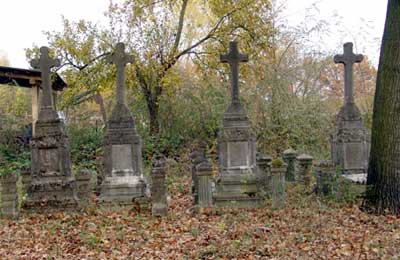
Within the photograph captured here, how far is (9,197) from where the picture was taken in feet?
27.6

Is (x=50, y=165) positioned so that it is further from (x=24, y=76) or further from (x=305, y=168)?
(x=24, y=76)

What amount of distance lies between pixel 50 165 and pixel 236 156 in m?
3.73

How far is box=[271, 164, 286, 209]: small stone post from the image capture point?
28.2ft

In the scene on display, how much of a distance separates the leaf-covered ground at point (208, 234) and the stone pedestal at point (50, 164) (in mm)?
519

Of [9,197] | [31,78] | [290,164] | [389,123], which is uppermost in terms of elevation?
[31,78]

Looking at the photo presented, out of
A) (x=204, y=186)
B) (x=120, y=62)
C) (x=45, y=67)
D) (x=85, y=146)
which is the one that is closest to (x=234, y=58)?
(x=120, y=62)

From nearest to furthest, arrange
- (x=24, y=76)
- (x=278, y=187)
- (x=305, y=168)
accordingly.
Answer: (x=278, y=187), (x=305, y=168), (x=24, y=76)

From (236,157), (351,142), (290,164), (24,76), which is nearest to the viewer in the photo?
(236,157)

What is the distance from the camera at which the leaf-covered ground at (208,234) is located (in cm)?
573

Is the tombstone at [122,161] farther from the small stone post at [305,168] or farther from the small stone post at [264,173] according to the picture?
the small stone post at [305,168]

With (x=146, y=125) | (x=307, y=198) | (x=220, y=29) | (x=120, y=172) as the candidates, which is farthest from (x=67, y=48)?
(x=307, y=198)

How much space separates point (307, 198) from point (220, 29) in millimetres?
8345

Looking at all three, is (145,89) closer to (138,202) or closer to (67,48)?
(67,48)

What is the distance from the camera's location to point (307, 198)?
909cm
